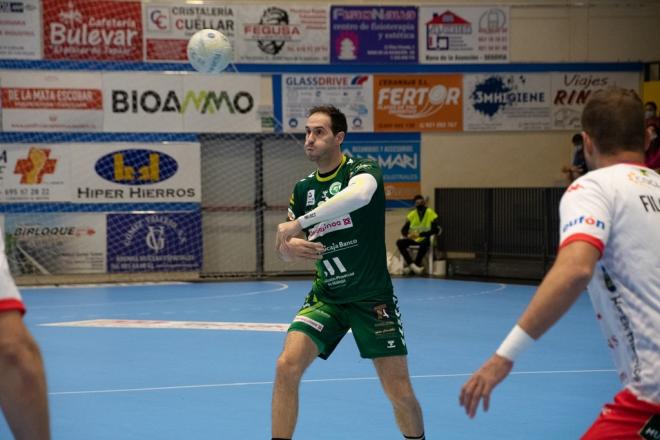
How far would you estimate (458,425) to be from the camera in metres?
7.56

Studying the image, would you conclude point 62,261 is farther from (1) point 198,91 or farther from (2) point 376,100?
(2) point 376,100

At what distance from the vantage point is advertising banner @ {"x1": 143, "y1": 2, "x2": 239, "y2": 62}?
22.0 m

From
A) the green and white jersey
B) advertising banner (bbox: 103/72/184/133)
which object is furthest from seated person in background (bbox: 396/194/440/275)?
the green and white jersey

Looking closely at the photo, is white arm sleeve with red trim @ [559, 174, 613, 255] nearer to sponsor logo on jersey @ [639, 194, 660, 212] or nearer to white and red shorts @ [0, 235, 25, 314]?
sponsor logo on jersey @ [639, 194, 660, 212]

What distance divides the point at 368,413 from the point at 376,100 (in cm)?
1581

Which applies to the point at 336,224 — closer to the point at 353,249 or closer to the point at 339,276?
the point at 353,249

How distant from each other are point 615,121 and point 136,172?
19522mm

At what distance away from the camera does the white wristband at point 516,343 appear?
3.14 m

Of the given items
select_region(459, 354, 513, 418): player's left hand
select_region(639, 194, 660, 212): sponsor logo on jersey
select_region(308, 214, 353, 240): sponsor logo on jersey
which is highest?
select_region(639, 194, 660, 212): sponsor logo on jersey

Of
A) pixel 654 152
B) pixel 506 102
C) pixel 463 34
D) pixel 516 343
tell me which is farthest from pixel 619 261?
pixel 506 102

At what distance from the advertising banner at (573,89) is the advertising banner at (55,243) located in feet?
35.0

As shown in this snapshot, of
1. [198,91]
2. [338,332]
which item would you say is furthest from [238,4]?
[338,332]

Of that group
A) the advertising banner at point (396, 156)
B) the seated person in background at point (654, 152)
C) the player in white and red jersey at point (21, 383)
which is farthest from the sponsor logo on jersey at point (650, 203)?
the advertising banner at point (396, 156)

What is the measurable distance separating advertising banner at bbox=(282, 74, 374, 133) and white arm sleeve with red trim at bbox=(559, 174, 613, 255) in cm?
1946
